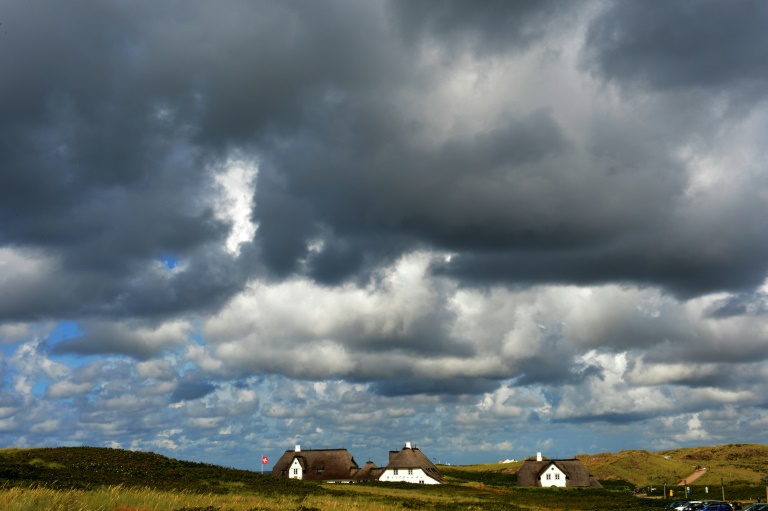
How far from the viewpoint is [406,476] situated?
126m

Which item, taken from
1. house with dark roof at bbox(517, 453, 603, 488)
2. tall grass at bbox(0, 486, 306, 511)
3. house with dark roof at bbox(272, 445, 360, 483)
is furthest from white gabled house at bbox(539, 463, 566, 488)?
tall grass at bbox(0, 486, 306, 511)

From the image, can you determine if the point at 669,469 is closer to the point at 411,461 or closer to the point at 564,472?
A: the point at 564,472

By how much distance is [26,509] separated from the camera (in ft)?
82.3

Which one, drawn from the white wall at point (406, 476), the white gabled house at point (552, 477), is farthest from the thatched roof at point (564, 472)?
the white wall at point (406, 476)

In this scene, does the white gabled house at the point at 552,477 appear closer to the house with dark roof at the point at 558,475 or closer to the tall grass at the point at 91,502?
the house with dark roof at the point at 558,475

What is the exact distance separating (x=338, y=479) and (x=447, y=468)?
264ft

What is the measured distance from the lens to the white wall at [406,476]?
125 metres

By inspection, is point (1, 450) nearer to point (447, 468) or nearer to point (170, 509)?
point (170, 509)

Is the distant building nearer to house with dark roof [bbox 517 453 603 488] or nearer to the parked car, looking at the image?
house with dark roof [bbox 517 453 603 488]

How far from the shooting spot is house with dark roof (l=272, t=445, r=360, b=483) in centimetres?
12825

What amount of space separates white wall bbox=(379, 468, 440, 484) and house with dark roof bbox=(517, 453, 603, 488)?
2177 cm

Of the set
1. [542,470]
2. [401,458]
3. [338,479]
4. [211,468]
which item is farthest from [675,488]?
[211,468]

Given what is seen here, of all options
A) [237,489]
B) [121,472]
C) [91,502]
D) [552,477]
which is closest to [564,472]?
[552,477]

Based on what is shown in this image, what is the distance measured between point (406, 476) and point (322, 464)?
17534mm
